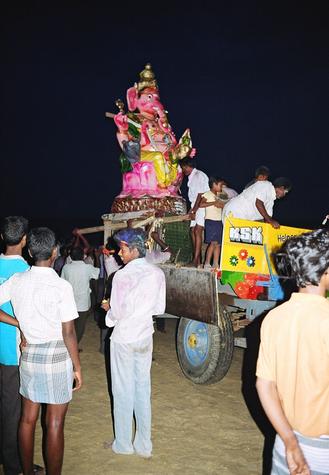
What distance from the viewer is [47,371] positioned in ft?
9.41

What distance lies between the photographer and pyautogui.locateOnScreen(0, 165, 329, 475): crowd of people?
1.85 metres

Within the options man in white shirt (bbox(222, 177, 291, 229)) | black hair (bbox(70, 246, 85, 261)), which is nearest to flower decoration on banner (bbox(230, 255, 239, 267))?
man in white shirt (bbox(222, 177, 291, 229))

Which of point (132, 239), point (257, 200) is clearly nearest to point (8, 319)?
point (132, 239)

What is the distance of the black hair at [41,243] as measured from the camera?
2900mm

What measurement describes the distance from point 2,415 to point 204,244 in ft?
16.3

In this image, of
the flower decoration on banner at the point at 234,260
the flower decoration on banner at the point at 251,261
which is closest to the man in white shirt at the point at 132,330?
the flower decoration on banner at the point at 234,260

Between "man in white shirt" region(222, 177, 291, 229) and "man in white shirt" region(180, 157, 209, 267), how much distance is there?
2.86 feet

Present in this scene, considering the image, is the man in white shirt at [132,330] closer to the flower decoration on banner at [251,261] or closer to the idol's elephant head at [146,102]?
the flower decoration on banner at [251,261]

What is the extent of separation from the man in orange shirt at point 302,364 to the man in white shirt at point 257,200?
401cm

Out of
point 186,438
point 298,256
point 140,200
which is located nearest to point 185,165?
point 140,200

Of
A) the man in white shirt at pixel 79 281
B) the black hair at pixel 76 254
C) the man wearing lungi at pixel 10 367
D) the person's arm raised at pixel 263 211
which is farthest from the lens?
the black hair at pixel 76 254

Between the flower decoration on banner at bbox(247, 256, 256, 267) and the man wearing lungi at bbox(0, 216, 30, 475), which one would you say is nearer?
the man wearing lungi at bbox(0, 216, 30, 475)

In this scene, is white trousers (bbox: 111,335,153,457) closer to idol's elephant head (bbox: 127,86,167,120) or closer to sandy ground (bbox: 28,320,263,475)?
sandy ground (bbox: 28,320,263,475)

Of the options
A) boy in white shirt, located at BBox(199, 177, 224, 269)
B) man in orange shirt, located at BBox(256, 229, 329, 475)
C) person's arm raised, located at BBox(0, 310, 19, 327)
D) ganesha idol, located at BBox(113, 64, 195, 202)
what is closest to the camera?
man in orange shirt, located at BBox(256, 229, 329, 475)
